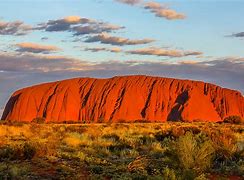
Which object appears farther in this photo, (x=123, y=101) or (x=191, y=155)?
(x=123, y=101)

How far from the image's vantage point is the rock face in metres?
98.4

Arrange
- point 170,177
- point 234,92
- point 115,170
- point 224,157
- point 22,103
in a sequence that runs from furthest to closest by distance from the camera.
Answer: point 234,92 < point 22,103 < point 224,157 < point 115,170 < point 170,177

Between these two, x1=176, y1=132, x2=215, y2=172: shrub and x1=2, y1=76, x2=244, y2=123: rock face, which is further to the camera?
x1=2, y1=76, x2=244, y2=123: rock face

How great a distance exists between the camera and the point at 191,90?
102 meters

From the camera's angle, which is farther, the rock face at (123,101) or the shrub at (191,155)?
the rock face at (123,101)

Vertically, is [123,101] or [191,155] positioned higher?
[191,155]

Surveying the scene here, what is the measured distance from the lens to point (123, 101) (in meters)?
101

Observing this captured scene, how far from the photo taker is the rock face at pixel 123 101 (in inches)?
3875

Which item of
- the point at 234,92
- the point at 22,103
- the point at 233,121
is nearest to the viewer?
the point at 233,121

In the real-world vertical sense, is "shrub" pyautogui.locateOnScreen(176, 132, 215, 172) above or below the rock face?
above

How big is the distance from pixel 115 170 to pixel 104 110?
89722 mm

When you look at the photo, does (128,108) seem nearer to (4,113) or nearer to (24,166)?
(4,113)

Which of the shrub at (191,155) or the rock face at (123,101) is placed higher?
the shrub at (191,155)

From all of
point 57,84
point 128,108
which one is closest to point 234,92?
point 128,108
